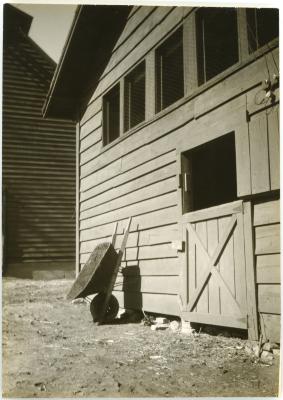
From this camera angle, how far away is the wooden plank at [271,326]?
404cm

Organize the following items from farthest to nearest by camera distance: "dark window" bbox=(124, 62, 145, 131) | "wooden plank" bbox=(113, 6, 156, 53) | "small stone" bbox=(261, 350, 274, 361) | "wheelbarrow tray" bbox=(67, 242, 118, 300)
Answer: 1. "dark window" bbox=(124, 62, 145, 131)
2. "wooden plank" bbox=(113, 6, 156, 53)
3. "wheelbarrow tray" bbox=(67, 242, 118, 300)
4. "small stone" bbox=(261, 350, 274, 361)

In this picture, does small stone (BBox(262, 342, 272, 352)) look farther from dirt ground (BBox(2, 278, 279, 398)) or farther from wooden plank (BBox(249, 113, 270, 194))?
→ wooden plank (BBox(249, 113, 270, 194))

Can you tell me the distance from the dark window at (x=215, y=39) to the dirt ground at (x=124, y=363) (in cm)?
341

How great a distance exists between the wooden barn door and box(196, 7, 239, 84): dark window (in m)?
1.92

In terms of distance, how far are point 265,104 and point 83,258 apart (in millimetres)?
5902

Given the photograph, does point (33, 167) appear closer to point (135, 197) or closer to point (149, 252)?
point (135, 197)

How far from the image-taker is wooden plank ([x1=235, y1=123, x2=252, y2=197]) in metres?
4.51

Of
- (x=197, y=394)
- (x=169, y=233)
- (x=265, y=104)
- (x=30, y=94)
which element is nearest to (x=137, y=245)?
(x=169, y=233)

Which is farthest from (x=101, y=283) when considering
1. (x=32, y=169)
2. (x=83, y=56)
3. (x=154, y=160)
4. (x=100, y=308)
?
(x=32, y=169)

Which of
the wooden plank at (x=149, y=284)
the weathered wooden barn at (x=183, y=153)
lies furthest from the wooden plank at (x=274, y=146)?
the wooden plank at (x=149, y=284)

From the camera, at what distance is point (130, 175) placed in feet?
23.9

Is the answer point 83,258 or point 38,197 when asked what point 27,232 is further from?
point 83,258

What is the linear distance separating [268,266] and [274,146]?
3.85 feet

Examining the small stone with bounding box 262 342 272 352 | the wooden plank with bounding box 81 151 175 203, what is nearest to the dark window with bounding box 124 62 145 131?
the wooden plank with bounding box 81 151 175 203
